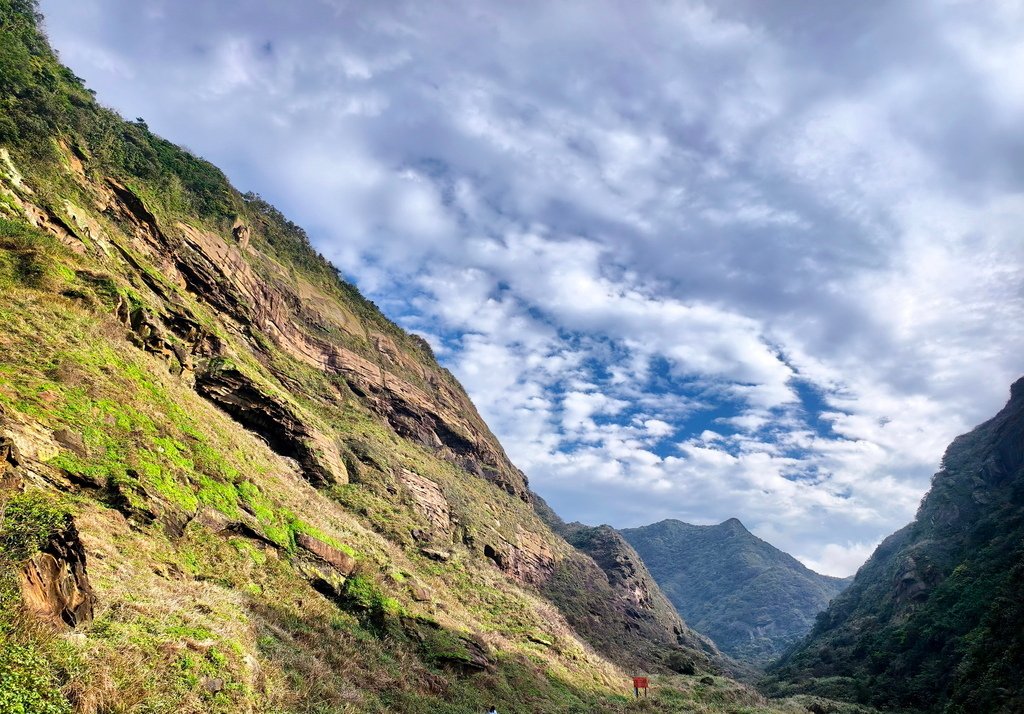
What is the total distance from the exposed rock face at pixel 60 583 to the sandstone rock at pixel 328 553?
1048cm

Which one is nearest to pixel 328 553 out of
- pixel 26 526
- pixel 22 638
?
pixel 26 526

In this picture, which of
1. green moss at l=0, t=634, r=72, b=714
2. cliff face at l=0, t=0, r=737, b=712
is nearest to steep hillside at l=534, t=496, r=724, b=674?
cliff face at l=0, t=0, r=737, b=712

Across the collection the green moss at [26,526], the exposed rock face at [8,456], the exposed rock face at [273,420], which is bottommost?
the green moss at [26,526]

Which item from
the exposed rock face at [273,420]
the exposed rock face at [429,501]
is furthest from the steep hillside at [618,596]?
the exposed rock face at [273,420]

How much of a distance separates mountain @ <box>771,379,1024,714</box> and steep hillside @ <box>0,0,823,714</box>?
14048 mm

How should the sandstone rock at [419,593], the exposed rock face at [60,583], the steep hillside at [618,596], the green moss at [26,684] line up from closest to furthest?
the green moss at [26,684] < the exposed rock face at [60,583] < the sandstone rock at [419,593] < the steep hillside at [618,596]

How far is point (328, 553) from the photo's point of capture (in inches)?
702

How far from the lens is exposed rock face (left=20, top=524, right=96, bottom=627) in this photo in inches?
238

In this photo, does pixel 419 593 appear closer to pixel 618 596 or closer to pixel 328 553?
pixel 328 553

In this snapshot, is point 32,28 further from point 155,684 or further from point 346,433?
point 155,684

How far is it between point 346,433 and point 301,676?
79.7ft

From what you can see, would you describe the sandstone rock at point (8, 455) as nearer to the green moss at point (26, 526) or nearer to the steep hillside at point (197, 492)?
the steep hillside at point (197, 492)

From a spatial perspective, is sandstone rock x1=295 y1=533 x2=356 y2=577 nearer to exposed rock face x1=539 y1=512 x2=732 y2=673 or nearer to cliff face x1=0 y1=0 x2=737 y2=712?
cliff face x1=0 y1=0 x2=737 y2=712

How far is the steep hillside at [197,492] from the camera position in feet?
23.5
